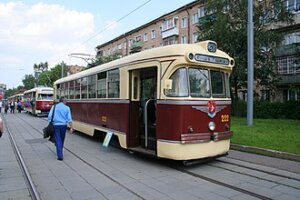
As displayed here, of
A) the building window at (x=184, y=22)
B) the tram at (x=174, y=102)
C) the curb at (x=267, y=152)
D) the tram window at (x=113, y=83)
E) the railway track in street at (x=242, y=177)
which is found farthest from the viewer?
the building window at (x=184, y=22)

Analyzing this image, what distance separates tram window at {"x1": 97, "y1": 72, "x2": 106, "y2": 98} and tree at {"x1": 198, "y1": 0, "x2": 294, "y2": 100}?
18.1 meters

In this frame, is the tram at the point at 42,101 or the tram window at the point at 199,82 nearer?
the tram window at the point at 199,82

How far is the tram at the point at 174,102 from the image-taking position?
820cm

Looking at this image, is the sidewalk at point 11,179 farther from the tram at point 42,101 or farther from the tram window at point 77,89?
the tram at point 42,101

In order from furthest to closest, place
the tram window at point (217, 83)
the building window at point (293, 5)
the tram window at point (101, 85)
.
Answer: the building window at point (293, 5)
the tram window at point (101, 85)
the tram window at point (217, 83)

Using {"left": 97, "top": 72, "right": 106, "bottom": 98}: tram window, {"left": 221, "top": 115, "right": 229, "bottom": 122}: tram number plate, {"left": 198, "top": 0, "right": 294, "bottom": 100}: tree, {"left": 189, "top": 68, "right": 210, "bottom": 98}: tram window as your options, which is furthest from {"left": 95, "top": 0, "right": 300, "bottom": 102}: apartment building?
{"left": 189, "top": 68, "right": 210, "bottom": 98}: tram window

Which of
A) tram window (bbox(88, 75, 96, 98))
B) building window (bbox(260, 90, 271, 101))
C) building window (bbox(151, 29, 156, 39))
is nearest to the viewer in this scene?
tram window (bbox(88, 75, 96, 98))

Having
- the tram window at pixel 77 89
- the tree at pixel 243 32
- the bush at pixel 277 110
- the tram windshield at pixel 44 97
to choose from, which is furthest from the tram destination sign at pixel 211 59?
the tram windshield at pixel 44 97

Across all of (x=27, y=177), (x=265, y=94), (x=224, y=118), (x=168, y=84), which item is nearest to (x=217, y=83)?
(x=224, y=118)

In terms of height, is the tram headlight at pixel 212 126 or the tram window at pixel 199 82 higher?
the tram window at pixel 199 82

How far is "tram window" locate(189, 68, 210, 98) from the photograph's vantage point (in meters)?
8.44

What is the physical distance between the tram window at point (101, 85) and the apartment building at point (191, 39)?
11322 mm

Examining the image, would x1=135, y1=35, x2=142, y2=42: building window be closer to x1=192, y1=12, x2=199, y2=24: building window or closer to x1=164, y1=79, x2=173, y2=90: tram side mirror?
x1=192, y1=12, x2=199, y2=24: building window

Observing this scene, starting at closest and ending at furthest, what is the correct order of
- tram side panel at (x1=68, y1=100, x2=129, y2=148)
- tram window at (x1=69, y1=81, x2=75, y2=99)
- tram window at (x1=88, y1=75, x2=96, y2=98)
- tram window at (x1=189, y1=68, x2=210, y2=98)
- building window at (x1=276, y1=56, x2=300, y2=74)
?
tram window at (x1=189, y1=68, x2=210, y2=98)
tram side panel at (x1=68, y1=100, x2=129, y2=148)
tram window at (x1=88, y1=75, x2=96, y2=98)
tram window at (x1=69, y1=81, x2=75, y2=99)
building window at (x1=276, y1=56, x2=300, y2=74)
